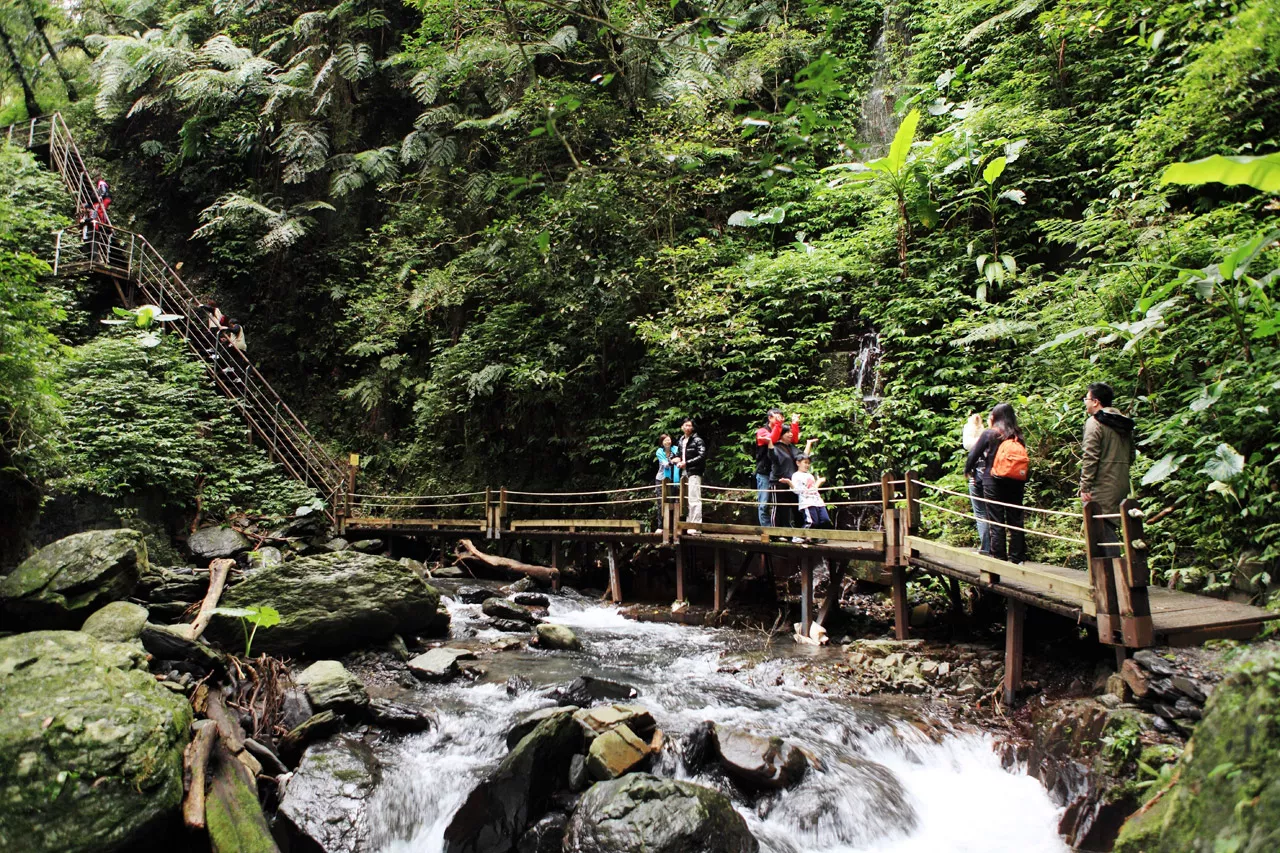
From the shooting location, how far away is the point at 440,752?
6.17 m

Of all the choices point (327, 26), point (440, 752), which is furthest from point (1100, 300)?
point (327, 26)

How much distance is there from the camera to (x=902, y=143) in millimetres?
12297

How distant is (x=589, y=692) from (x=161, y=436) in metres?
12.3

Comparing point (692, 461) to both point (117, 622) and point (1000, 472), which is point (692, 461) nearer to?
point (1000, 472)

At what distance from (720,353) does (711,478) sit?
252cm

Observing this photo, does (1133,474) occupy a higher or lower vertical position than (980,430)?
lower

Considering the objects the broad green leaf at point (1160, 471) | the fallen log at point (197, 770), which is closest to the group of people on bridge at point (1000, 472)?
the broad green leaf at point (1160, 471)

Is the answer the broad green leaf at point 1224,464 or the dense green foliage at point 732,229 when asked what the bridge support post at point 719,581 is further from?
the broad green leaf at point 1224,464

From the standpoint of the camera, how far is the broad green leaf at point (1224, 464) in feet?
18.5

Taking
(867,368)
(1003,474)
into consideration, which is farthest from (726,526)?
(1003,474)

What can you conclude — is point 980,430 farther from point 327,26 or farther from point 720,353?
point 327,26

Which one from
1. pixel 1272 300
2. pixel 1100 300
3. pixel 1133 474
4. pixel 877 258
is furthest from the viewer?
pixel 877 258

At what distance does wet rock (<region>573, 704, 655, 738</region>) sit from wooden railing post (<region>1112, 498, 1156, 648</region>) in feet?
12.3

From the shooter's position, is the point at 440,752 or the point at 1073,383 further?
the point at 1073,383
